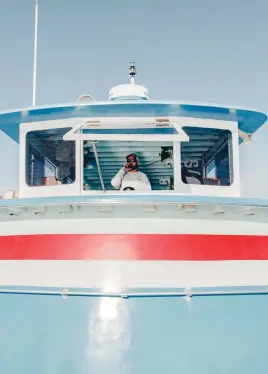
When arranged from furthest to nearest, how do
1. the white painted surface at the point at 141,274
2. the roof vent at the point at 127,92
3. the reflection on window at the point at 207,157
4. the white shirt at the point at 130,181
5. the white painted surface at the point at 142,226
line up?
the roof vent at the point at 127,92 → the white shirt at the point at 130,181 → the reflection on window at the point at 207,157 → the white painted surface at the point at 142,226 → the white painted surface at the point at 141,274

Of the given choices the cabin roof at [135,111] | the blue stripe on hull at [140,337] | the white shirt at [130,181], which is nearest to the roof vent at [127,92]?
the cabin roof at [135,111]

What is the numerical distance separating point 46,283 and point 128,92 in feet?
10.4

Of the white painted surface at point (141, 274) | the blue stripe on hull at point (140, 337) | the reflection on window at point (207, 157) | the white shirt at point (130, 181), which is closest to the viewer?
the blue stripe on hull at point (140, 337)

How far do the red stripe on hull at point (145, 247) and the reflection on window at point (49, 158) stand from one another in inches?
49.9

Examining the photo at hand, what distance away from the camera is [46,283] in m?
4.55

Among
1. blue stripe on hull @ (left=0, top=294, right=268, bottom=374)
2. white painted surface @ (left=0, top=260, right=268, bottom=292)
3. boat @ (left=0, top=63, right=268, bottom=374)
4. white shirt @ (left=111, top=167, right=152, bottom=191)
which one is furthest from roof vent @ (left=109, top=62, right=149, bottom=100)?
blue stripe on hull @ (left=0, top=294, right=268, bottom=374)

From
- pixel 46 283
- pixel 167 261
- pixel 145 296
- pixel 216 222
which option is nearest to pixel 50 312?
pixel 46 283

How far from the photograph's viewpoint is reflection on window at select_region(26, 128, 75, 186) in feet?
19.3

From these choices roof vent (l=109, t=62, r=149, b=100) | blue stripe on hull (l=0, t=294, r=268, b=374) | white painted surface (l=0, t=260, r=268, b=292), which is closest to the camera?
blue stripe on hull (l=0, t=294, r=268, b=374)

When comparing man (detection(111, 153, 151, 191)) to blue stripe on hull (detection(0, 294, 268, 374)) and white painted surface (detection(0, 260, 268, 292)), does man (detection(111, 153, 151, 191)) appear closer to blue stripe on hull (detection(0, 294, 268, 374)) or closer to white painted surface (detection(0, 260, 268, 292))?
white painted surface (detection(0, 260, 268, 292))

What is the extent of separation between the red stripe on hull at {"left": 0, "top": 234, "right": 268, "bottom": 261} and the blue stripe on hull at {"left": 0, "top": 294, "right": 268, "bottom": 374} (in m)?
0.42

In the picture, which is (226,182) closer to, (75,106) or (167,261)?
(167,261)

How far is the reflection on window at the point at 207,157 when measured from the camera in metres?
5.80

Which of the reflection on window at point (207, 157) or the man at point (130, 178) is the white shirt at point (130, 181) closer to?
the man at point (130, 178)
